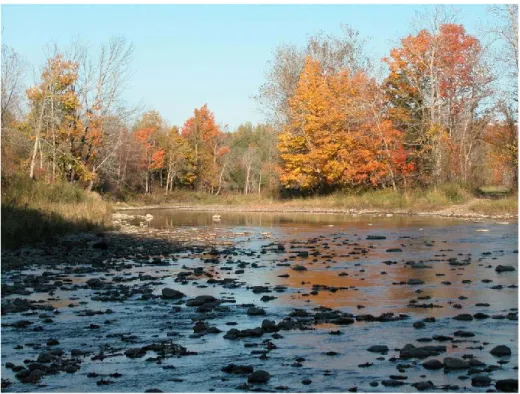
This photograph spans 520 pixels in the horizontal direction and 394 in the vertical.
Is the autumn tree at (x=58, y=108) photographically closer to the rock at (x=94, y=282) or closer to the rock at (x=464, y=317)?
the rock at (x=94, y=282)

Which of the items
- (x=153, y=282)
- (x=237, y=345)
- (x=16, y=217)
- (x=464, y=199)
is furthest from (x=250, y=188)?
(x=237, y=345)

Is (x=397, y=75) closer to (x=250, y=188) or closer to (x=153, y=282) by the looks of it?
(x=153, y=282)

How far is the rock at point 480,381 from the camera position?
803cm

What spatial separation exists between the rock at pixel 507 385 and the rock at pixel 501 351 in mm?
1296

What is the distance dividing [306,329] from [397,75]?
43727 mm

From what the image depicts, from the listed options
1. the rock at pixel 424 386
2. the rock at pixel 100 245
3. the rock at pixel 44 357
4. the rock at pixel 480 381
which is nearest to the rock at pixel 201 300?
the rock at pixel 44 357

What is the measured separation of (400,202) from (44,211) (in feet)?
85.3

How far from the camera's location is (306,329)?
36.3ft

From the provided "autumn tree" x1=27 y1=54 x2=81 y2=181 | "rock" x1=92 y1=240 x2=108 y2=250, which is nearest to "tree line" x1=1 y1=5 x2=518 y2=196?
"autumn tree" x1=27 y1=54 x2=81 y2=181

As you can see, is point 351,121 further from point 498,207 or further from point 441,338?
point 441,338

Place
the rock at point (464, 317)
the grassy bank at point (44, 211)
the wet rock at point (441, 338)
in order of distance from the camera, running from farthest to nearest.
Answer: the grassy bank at point (44, 211) < the rock at point (464, 317) < the wet rock at point (441, 338)

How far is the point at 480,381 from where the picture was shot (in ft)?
26.5

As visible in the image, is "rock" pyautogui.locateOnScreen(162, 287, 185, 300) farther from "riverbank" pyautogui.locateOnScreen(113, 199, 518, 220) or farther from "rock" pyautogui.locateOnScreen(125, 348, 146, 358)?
"riverbank" pyautogui.locateOnScreen(113, 199, 518, 220)

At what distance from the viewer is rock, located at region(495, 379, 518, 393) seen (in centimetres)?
779
